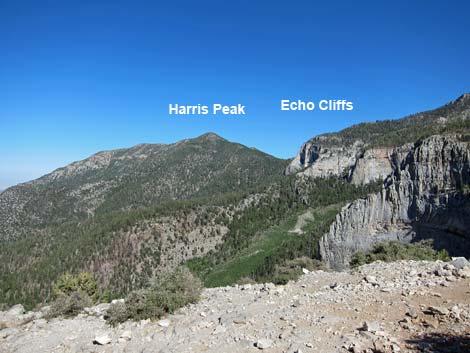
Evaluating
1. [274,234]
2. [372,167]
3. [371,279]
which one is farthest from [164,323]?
[372,167]

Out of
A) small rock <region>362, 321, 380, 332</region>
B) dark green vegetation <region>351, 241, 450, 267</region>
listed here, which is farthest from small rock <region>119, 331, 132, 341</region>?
dark green vegetation <region>351, 241, 450, 267</region>

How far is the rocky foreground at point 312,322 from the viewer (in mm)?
9102

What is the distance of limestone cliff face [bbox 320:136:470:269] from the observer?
205 ft

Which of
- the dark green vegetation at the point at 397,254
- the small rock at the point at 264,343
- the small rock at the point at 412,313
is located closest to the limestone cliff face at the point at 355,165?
the dark green vegetation at the point at 397,254

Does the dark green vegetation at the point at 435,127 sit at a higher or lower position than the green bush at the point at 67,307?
higher

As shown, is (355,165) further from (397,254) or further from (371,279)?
(371,279)

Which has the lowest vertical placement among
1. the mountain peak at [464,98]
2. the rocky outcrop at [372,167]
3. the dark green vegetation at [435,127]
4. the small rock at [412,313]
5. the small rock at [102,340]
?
the small rock at [102,340]

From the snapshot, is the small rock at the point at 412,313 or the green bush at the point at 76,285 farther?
the green bush at the point at 76,285

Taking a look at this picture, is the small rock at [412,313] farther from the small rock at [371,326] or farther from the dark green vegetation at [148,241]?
the dark green vegetation at [148,241]

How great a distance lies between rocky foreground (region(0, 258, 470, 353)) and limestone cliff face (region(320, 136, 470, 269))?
53947 millimetres

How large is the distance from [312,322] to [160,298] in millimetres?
5454

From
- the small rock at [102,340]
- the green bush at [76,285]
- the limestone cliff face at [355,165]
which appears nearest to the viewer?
the small rock at [102,340]

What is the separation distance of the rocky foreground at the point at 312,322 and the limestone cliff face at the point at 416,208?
5395cm

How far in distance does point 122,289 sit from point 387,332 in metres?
104
